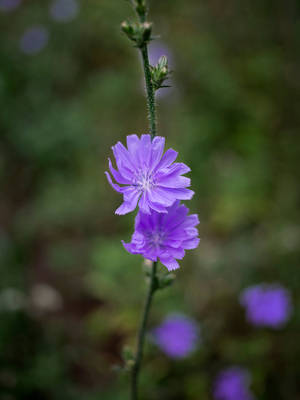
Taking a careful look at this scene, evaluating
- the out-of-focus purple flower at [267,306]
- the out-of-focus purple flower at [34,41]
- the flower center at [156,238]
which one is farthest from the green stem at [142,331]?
the out-of-focus purple flower at [34,41]

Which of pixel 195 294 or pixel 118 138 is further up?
pixel 118 138

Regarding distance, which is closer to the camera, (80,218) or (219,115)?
(80,218)

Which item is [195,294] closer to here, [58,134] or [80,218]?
[80,218]

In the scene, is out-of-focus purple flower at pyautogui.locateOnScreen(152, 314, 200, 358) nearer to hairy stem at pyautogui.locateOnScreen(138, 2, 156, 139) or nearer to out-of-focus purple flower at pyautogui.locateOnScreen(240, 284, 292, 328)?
out-of-focus purple flower at pyautogui.locateOnScreen(240, 284, 292, 328)

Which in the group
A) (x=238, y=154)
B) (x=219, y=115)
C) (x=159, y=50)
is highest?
(x=159, y=50)

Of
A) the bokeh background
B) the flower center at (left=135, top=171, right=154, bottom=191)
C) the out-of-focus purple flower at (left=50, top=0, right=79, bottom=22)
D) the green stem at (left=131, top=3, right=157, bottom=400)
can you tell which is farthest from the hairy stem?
the out-of-focus purple flower at (left=50, top=0, right=79, bottom=22)

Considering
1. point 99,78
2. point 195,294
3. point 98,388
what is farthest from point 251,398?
point 99,78

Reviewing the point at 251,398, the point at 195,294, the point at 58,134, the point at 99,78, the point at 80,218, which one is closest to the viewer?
the point at 251,398
